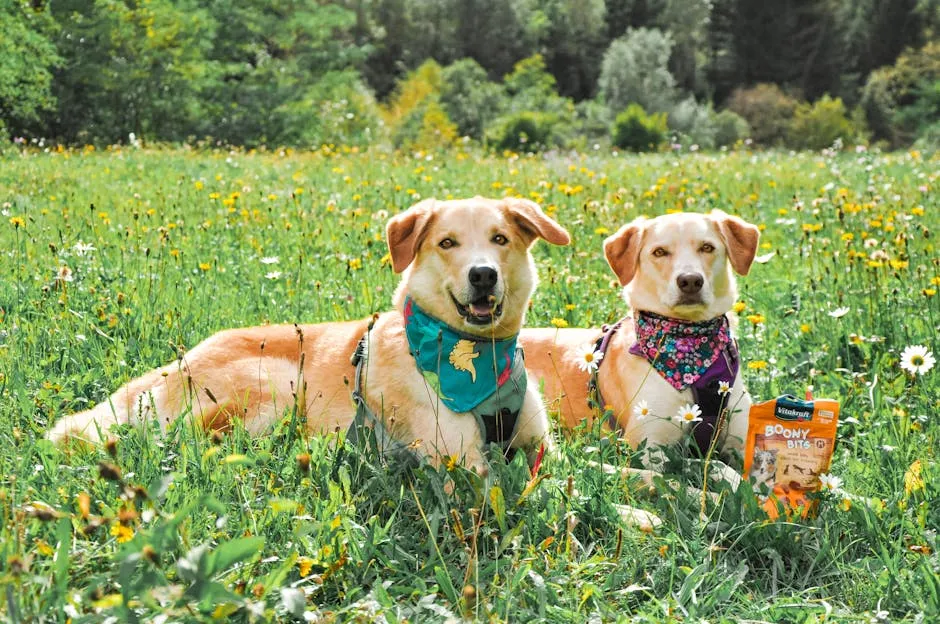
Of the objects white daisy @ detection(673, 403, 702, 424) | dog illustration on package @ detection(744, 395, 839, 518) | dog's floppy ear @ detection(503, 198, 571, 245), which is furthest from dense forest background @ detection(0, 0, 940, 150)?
dog illustration on package @ detection(744, 395, 839, 518)

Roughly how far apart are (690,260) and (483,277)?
1.22 m

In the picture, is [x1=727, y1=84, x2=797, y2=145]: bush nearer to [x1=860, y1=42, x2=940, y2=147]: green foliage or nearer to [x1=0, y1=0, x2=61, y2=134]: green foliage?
[x1=860, y1=42, x2=940, y2=147]: green foliage

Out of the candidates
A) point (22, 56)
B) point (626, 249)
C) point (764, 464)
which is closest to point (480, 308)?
point (626, 249)

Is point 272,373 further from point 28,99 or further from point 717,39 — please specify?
point 717,39

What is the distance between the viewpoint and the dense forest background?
25.9 meters

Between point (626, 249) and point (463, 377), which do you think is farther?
point (626, 249)

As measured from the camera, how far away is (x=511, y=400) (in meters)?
3.97

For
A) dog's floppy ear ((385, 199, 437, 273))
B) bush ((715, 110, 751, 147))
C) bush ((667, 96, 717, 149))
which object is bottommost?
bush ((715, 110, 751, 147))

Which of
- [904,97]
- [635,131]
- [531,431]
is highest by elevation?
[531,431]

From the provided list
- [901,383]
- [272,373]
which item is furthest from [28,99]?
[901,383]

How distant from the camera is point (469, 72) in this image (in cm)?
5553

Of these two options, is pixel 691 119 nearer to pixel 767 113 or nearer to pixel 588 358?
pixel 767 113

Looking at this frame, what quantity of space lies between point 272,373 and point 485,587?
184 centimetres

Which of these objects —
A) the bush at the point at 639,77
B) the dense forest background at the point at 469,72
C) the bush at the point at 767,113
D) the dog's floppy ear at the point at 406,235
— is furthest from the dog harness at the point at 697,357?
the bush at the point at 767,113
